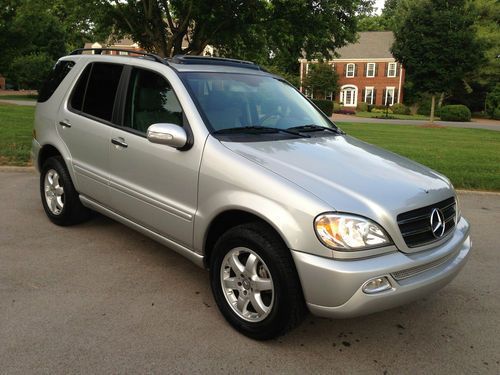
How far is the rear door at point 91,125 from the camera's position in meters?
4.48

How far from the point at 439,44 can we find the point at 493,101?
2224 cm

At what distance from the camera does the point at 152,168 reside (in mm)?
3889

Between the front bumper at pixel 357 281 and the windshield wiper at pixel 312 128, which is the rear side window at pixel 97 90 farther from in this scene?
the front bumper at pixel 357 281

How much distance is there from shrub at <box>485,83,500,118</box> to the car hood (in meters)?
44.8

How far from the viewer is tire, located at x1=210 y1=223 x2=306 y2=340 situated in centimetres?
299

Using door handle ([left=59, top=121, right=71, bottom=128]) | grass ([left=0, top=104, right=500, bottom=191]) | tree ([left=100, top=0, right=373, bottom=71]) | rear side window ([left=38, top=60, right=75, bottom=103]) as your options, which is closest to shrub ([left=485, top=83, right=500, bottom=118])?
tree ([left=100, top=0, right=373, bottom=71])

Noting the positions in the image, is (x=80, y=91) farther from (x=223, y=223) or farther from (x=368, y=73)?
(x=368, y=73)

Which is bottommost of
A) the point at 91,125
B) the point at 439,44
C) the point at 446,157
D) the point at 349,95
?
the point at 349,95

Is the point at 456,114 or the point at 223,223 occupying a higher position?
the point at 223,223

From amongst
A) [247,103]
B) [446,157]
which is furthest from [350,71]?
[247,103]

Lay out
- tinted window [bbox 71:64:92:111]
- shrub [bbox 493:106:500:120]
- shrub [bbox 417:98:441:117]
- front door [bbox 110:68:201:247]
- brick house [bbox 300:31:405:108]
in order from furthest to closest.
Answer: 1. brick house [bbox 300:31:405:108]
2. shrub [bbox 417:98:441:117]
3. shrub [bbox 493:106:500:120]
4. tinted window [bbox 71:64:92:111]
5. front door [bbox 110:68:201:247]

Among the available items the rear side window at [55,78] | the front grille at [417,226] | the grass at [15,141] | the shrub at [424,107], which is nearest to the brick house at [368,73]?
the shrub at [424,107]

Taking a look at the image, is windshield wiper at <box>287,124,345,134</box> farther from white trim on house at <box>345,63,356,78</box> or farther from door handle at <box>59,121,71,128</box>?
white trim on house at <box>345,63,356,78</box>

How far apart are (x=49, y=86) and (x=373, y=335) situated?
14.1ft
